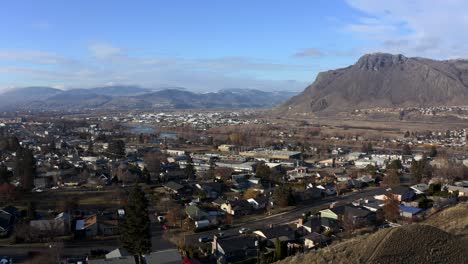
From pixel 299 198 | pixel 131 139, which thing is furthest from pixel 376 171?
pixel 131 139

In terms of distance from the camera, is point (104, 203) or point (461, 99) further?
point (461, 99)

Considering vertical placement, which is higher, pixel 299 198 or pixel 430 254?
pixel 430 254

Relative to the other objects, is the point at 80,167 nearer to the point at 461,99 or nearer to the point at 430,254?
the point at 430,254

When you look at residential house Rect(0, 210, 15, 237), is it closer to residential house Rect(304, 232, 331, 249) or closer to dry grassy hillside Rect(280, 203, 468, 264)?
residential house Rect(304, 232, 331, 249)

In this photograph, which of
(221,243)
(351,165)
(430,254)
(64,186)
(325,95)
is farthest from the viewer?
(325,95)

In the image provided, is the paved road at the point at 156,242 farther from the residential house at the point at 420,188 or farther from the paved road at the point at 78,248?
the residential house at the point at 420,188

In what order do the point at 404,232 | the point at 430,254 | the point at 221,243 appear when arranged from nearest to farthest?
the point at 430,254 < the point at 404,232 < the point at 221,243

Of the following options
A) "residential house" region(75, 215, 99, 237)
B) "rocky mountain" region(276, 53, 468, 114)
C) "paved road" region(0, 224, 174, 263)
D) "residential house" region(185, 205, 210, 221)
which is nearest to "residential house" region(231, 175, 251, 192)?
"residential house" region(185, 205, 210, 221)
